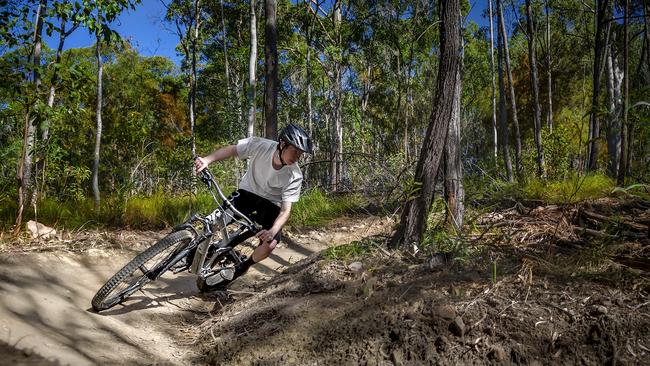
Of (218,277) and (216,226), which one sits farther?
(218,277)

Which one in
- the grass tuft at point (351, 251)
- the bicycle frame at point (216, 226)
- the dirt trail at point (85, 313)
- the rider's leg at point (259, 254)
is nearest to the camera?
the dirt trail at point (85, 313)

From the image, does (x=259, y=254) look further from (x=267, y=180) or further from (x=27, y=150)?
(x=27, y=150)

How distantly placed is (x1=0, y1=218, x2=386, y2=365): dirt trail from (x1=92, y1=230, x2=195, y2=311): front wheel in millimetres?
123

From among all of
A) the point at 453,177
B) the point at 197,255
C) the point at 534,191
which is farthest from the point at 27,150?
the point at 534,191

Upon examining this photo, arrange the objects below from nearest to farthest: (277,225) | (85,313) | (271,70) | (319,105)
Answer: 1. (85,313)
2. (277,225)
3. (271,70)
4. (319,105)

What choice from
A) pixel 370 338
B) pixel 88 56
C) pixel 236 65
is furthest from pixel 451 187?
pixel 88 56

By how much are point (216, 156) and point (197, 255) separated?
93 cm

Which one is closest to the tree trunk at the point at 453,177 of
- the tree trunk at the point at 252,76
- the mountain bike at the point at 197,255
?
the mountain bike at the point at 197,255

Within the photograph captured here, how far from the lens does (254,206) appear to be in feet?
14.5

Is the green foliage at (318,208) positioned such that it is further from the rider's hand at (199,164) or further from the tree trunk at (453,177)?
the rider's hand at (199,164)

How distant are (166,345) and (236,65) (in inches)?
928

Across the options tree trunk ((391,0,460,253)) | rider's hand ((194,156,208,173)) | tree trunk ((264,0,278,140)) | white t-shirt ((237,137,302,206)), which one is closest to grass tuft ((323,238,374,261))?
tree trunk ((391,0,460,253))

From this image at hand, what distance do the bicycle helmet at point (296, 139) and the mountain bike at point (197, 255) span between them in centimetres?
74

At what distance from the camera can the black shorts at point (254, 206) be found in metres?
4.40
